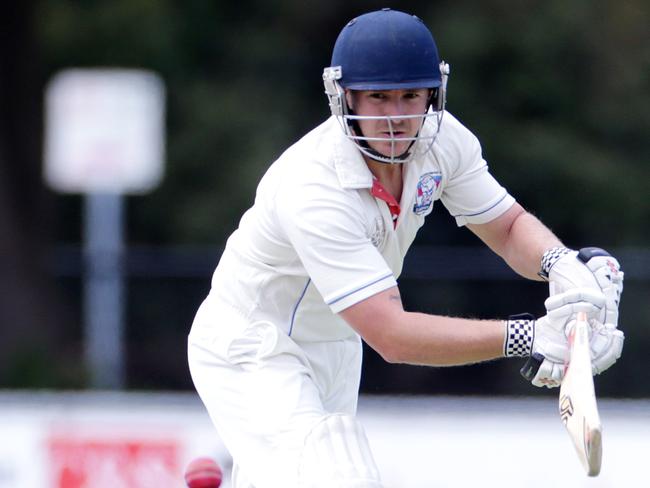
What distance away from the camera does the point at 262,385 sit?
368 cm

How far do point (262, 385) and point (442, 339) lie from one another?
566 mm

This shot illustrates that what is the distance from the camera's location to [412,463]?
6.31 m

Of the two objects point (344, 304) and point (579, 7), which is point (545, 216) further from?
point (344, 304)

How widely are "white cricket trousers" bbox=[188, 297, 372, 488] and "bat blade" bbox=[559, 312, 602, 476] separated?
2.17 ft

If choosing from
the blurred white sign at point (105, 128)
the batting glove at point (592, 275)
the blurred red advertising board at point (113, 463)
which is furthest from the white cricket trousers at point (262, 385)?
the blurred white sign at point (105, 128)

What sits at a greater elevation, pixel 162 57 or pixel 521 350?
pixel 521 350

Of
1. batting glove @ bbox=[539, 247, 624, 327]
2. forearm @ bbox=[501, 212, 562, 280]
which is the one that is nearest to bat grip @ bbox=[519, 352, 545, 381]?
batting glove @ bbox=[539, 247, 624, 327]

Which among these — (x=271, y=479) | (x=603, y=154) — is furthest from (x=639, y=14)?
(x=271, y=479)

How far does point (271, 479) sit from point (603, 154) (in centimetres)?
977

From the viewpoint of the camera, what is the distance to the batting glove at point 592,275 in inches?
132

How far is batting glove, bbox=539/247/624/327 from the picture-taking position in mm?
3365

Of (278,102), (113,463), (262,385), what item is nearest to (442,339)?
(262,385)

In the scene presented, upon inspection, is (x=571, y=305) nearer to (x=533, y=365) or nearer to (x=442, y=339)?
(x=533, y=365)

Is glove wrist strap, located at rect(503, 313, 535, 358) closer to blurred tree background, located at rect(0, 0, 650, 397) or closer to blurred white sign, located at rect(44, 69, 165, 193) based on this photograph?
blurred white sign, located at rect(44, 69, 165, 193)
